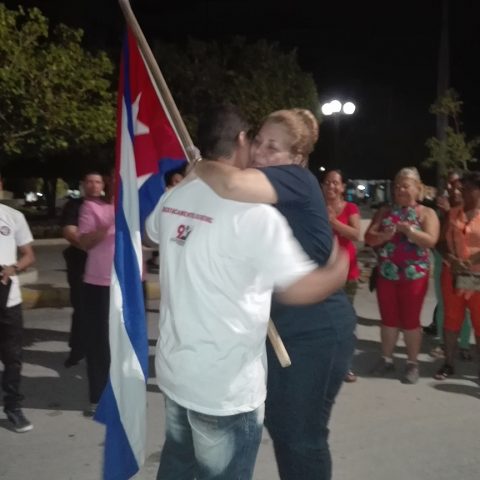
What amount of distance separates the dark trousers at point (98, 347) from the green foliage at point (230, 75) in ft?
59.7

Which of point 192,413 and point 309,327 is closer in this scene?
point 192,413

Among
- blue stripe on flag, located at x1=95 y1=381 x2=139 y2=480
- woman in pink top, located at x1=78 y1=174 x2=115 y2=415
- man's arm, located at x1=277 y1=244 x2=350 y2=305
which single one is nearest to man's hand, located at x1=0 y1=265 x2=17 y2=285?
woman in pink top, located at x1=78 y1=174 x2=115 y2=415

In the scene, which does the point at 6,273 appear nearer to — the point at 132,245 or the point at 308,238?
the point at 132,245

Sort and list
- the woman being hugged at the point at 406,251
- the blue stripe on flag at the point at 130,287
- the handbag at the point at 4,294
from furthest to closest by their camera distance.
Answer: the woman being hugged at the point at 406,251 < the handbag at the point at 4,294 < the blue stripe on flag at the point at 130,287

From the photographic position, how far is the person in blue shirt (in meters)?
2.45

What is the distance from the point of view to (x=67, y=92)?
37.8ft

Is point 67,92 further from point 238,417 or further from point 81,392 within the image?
point 238,417

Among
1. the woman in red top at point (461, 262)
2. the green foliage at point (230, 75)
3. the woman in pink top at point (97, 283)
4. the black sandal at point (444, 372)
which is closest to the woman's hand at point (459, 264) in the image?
the woman in red top at point (461, 262)

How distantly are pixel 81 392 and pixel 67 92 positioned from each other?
7.63 m

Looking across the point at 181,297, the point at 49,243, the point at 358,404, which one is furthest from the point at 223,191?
the point at 49,243

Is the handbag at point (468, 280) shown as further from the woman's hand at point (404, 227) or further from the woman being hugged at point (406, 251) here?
the woman's hand at point (404, 227)

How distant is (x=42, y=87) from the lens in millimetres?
10953

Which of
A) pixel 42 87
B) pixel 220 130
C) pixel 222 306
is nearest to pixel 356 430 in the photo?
pixel 222 306

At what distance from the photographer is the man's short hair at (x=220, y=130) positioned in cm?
223
